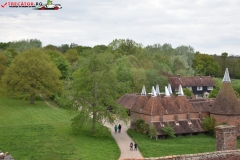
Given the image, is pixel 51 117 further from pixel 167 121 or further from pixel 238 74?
pixel 238 74

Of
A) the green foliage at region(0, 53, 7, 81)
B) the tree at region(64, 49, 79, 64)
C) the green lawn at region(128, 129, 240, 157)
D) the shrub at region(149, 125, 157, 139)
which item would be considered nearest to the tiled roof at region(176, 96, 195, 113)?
the green lawn at region(128, 129, 240, 157)

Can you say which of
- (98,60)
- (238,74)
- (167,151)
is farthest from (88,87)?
(238,74)

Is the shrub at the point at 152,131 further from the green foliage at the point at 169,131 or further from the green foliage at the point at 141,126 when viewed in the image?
the green foliage at the point at 141,126

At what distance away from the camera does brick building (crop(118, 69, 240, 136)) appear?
37.2 m

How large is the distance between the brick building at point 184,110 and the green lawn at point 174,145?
148 cm

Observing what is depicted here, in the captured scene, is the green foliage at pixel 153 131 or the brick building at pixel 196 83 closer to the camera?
the green foliage at pixel 153 131

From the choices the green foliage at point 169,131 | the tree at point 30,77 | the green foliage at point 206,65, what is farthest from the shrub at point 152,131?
the green foliage at point 206,65

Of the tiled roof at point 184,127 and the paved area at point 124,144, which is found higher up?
the tiled roof at point 184,127

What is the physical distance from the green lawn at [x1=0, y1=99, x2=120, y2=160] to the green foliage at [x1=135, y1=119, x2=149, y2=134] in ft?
14.3

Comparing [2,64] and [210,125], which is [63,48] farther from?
[210,125]

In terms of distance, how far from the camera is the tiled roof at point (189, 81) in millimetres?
68750

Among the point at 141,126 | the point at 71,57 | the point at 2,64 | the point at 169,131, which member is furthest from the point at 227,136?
the point at 71,57

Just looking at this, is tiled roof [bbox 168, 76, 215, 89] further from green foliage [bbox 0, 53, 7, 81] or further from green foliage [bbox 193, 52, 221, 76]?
green foliage [bbox 0, 53, 7, 81]

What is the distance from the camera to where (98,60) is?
117 feet
